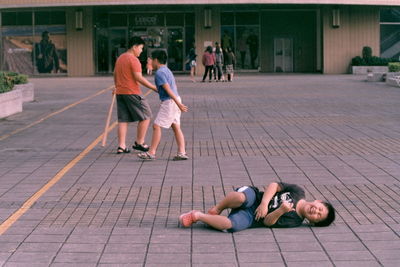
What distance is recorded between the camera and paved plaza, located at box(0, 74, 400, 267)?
6.08m

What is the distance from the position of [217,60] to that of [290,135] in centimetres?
2081

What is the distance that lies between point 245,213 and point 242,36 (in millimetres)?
38025

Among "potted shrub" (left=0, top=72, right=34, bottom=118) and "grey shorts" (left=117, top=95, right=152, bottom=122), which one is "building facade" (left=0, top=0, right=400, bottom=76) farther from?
"grey shorts" (left=117, top=95, right=152, bottom=122)

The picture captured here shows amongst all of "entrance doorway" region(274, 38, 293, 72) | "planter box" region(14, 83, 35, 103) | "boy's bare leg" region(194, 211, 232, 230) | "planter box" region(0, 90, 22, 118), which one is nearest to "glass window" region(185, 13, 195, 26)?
"entrance doorway" region(274, 38, 293, 72)

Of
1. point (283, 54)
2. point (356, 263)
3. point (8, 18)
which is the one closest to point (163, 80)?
point (356, 263)

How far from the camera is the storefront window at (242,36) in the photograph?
43844 millimetres

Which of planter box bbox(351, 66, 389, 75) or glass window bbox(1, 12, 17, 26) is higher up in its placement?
glass window bbox(1, 12, 17, 26)

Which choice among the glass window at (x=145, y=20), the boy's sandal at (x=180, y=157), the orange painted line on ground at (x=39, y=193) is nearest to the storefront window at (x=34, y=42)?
the glass window at (x=145, y=20)

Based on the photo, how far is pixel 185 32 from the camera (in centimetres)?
4388

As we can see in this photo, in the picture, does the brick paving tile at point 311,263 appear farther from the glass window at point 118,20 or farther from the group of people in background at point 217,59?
the glass window at point 118,20

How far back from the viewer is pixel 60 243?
636 centimetres

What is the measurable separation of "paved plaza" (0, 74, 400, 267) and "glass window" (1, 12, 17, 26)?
26.7 meters

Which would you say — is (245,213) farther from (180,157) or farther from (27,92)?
(27,92)

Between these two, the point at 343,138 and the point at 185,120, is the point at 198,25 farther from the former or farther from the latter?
the point at 343,138
